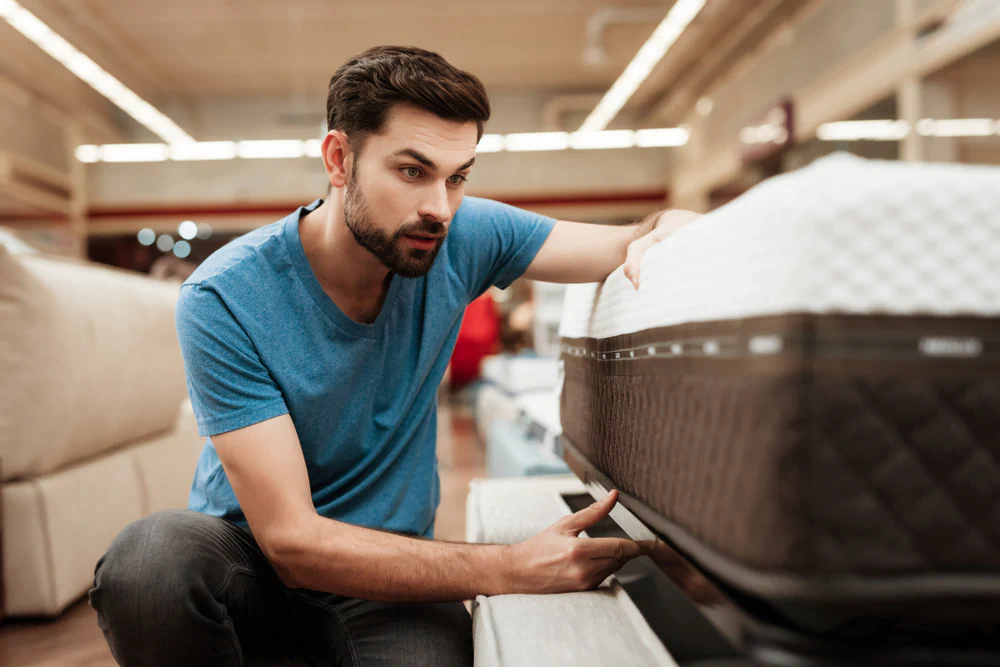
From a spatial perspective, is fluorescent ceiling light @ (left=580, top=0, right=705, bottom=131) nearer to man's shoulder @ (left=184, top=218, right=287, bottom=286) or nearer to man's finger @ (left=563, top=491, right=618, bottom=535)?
man's shoulder @ (left=184, top=218, right=287, bottom=286)

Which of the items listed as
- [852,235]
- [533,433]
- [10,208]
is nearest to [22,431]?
[533,433]

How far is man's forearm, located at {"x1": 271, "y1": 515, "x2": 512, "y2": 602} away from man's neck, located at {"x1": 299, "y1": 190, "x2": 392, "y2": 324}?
1.17 feet

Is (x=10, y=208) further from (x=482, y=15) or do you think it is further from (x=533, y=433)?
(x=533, y=433)

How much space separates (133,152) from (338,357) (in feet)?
29.9

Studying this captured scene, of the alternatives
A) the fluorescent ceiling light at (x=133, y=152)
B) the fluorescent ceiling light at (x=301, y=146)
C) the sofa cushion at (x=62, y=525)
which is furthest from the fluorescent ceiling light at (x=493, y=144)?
the sofa cushion at (x=62, y=525)

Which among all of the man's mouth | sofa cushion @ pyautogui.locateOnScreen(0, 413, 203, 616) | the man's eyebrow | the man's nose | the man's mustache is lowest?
sofa cushion @ pyautogui.locateOnScreen(0, 413, 203, 616)

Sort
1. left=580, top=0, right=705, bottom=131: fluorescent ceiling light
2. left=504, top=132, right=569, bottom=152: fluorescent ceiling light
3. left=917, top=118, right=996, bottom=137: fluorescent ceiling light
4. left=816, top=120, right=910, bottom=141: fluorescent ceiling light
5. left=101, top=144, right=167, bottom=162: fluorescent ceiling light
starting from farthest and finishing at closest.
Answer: left=504, top=132, right=569, bottom=152: fluorescent ceiling light
left=101, top=144, right=167, bottom=162: fluorescent ceiling light
left=580, top=0, right=705, bottom=131: fluorescent ceiling light
left=816, top=120, right=910, bottom=141: fluorescent ceiling light
left=917, top=118, right=996, bottom=137: fluorescent ceiling light

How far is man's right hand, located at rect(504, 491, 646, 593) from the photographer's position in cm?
76

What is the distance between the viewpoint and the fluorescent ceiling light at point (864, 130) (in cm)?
444

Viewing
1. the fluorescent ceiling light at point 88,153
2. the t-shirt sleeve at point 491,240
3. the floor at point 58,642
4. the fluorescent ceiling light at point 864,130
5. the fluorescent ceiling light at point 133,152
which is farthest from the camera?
the fluorescent ceiling light at point 133,152

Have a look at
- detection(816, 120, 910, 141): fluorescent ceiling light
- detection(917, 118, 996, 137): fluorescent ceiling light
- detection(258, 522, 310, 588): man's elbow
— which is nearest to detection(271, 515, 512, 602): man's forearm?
detection(258, 522, 310, 588): man's elbow

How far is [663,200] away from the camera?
909 cm

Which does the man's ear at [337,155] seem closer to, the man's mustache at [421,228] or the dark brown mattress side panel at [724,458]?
the man's mustache at [421,228]

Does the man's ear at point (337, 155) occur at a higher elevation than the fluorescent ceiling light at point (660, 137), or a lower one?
lower
